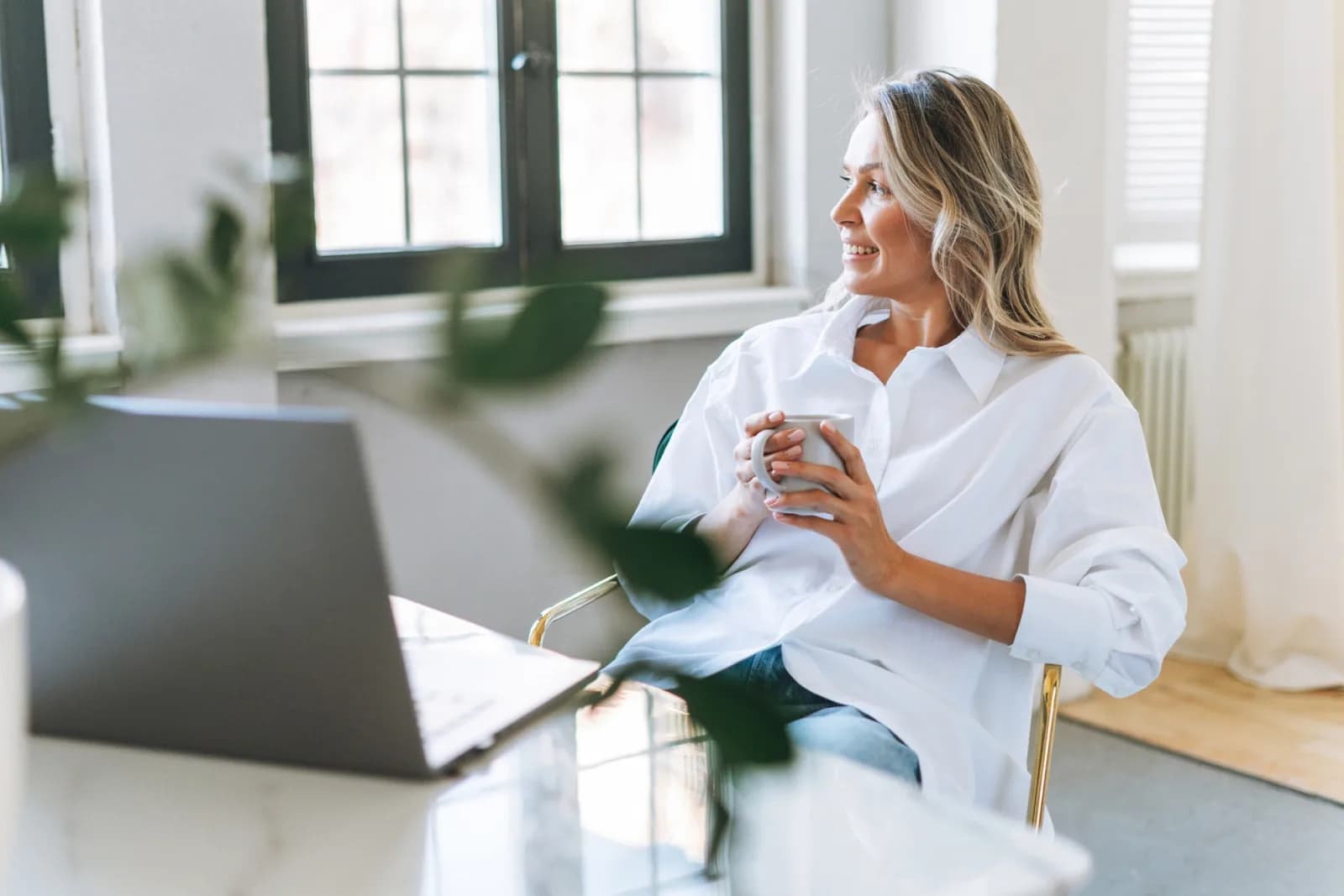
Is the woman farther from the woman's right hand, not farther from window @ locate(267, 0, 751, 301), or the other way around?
window @ locate(267, 0, 751, 301)

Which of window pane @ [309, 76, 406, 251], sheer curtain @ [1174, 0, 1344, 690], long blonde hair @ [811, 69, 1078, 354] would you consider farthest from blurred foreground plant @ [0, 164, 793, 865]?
sheer curtain @ [1174, 0, 1344, 690]

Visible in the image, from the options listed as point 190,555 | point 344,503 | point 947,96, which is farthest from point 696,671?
point 947,96

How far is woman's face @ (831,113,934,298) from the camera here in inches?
72.7

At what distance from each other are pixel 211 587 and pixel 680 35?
2.46 meters

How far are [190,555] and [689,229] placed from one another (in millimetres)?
2435

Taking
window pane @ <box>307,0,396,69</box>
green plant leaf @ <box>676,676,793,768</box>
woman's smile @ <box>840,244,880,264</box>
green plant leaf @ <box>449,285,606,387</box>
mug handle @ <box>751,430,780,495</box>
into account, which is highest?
window pane @ <box>307,0,396,69</box>

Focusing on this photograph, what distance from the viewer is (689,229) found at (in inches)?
123

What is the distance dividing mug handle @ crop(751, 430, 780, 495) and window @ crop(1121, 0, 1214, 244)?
8.13 ft

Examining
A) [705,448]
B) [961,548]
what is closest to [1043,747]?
[961,548]

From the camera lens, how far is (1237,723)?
3107mm

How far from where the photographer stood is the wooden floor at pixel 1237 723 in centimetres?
286

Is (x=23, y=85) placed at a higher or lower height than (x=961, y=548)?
higher

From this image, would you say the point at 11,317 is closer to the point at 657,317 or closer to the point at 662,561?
the point at 662,561

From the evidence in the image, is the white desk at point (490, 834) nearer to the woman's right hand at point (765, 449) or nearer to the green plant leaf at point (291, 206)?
the green plant leaf at point (291, 206)
